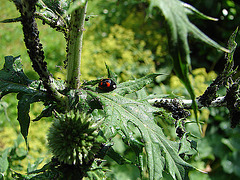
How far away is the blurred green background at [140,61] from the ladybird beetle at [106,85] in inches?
41.1

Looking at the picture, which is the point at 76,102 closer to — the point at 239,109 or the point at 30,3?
the point at 30,3

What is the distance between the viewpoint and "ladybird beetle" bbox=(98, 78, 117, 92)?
0.94 m

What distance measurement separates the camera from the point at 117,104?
0.89m

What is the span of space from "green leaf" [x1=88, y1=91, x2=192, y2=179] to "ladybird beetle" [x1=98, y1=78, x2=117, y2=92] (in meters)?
0.03

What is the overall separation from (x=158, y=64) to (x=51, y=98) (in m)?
3.18

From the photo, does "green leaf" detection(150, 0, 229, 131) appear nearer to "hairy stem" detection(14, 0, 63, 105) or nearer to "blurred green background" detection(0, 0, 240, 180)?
"hairy stem" detection(14, 0, 63, 105)

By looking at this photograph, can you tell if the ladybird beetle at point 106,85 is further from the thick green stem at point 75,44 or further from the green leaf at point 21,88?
the green leaf at point 21,88

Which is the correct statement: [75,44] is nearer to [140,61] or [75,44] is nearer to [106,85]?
[106,85]

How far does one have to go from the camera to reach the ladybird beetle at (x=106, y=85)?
94 centimetres

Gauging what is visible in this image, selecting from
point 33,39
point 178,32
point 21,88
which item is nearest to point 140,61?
point 21,88

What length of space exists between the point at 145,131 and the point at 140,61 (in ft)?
9.94

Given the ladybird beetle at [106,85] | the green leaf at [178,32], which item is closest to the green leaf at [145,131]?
the ladybird beetle at [106,85]

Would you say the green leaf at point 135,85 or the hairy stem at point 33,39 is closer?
the hairy stem at point 33,39

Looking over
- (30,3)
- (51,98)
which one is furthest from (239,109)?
(30,3)
